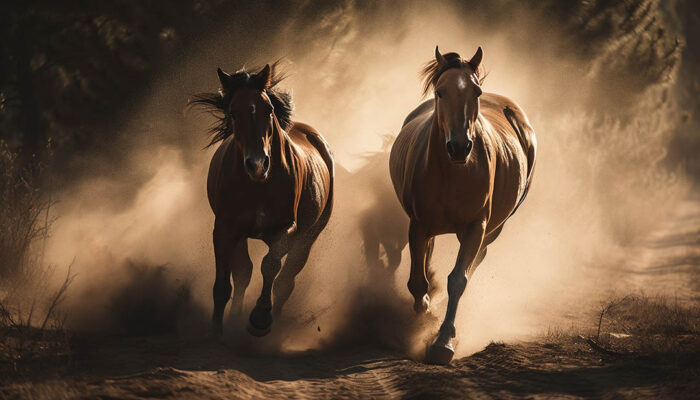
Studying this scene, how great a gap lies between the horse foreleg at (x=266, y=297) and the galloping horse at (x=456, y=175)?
1212 mm

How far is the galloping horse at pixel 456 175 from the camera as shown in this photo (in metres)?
6.13

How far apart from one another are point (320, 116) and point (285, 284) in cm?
671

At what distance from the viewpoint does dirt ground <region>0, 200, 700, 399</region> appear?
14.8 feet

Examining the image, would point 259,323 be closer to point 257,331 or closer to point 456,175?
point 257,331

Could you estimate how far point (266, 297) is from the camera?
6.43 meters

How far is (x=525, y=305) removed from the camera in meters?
9.70

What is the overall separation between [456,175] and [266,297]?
1.81 m

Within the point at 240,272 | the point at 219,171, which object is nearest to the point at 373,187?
the point at 240,272

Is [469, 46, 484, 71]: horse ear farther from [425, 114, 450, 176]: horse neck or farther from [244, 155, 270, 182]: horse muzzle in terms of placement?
[244, 155, 270, 182]: horse muzzle

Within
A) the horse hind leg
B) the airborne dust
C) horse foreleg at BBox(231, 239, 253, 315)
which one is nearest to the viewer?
horse foreleg at BBox(231, 239, 253, 315)

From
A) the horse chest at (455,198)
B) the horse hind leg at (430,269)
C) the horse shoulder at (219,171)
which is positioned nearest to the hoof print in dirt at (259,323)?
the horse shoulder at (219,171)

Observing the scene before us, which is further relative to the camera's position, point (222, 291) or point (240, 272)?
point (240, 272)

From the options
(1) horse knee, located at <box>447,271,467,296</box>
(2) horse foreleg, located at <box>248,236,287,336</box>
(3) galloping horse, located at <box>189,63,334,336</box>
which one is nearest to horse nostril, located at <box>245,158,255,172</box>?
(3) galloping horse, located at <box>189,63,334,336</box>

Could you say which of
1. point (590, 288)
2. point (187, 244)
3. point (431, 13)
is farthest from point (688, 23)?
point (187, 244)
